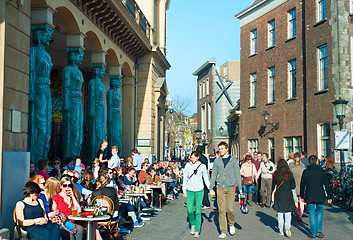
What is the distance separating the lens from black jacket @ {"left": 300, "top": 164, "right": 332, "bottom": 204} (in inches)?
381

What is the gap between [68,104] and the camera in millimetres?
13594

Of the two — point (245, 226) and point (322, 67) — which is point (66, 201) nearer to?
point (245, 226)

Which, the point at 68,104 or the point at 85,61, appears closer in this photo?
the point at 68,104

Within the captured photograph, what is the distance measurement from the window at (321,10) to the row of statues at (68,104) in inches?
451

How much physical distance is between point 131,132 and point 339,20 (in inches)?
451

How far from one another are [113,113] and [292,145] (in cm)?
1189

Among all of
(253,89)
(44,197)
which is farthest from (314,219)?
(253,89)

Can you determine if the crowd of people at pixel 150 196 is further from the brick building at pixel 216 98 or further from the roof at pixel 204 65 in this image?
the roof at pixel 204 65

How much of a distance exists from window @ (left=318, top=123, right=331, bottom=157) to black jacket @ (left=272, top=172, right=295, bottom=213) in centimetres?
1327

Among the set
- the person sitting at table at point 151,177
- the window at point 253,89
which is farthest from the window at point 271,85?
the person sitting at table at point 151,177

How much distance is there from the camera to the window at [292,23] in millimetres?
26406

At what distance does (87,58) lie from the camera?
2080cm

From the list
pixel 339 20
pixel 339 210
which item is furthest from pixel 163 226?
pixel 339 20

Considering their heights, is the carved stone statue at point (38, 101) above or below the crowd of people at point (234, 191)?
above
